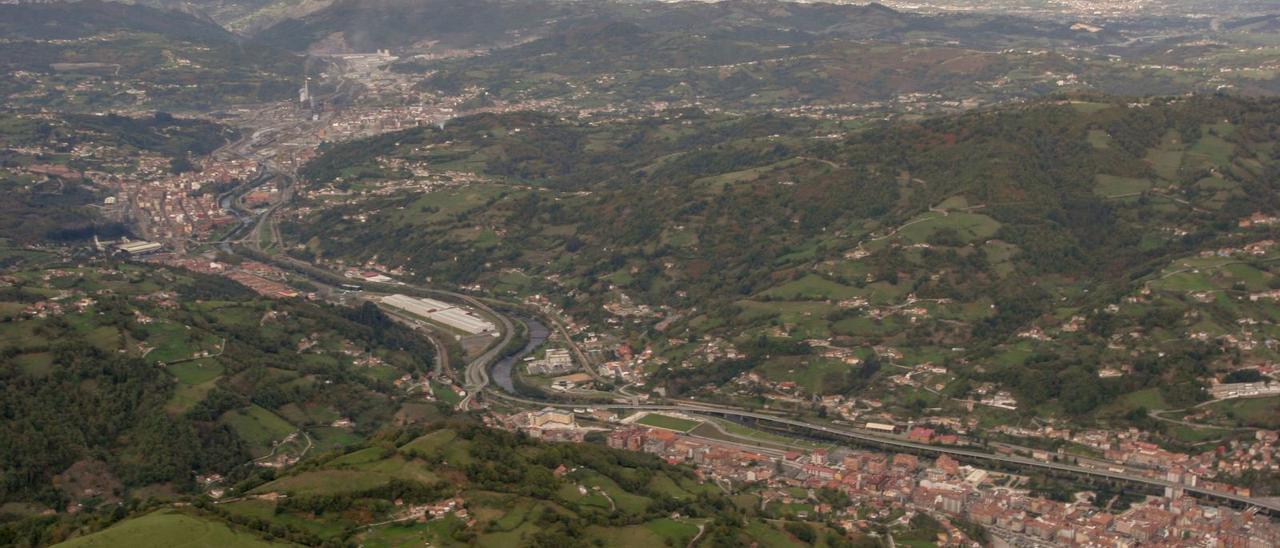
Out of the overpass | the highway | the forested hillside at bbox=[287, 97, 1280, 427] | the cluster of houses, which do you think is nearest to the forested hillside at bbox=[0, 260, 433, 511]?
the highway

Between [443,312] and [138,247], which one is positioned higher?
[138,247]

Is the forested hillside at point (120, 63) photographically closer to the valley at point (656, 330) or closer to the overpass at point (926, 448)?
the valley at point (656, 330)

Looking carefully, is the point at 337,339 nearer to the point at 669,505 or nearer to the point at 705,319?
the point at 705,319

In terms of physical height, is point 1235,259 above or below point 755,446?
above

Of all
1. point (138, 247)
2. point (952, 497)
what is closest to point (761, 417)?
point (952, 497)

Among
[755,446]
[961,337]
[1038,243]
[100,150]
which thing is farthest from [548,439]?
[100,150]

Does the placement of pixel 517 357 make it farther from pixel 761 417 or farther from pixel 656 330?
pixel 761 417

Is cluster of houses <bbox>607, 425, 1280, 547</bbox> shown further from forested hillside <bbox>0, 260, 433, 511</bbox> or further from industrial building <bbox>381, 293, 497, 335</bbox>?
industrial building <bbox>381, 293, 497, 335</bbox>
